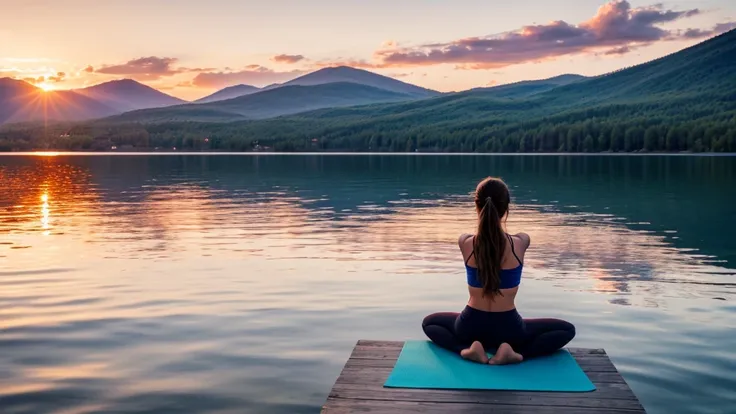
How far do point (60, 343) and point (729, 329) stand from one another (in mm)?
12606

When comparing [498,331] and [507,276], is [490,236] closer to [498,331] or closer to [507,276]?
[507,276]

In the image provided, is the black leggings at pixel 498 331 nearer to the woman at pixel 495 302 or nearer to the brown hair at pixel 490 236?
the woman at pixel 495 302

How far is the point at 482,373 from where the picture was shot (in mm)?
10859

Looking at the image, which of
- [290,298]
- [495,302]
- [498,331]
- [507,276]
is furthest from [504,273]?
[290,298]

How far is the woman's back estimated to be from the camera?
11.2 metres

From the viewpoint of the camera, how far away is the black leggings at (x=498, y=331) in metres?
11.5

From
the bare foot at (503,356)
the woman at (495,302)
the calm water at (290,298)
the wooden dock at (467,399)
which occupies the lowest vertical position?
the calm water at (290,298)

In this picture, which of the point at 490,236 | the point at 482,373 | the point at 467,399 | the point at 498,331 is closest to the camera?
the point at 467,399

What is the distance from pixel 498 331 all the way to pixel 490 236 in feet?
4.65

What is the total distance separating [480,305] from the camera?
37.3ft

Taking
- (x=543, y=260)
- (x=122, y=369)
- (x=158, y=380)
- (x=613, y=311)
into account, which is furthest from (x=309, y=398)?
(x=543, y=260)

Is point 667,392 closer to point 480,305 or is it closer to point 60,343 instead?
point 480,305

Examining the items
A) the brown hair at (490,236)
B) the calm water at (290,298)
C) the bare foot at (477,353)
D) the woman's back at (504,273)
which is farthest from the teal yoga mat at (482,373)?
the calm water at (290,298)

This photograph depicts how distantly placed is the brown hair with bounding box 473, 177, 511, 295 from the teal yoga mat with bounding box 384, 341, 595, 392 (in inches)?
41.8
